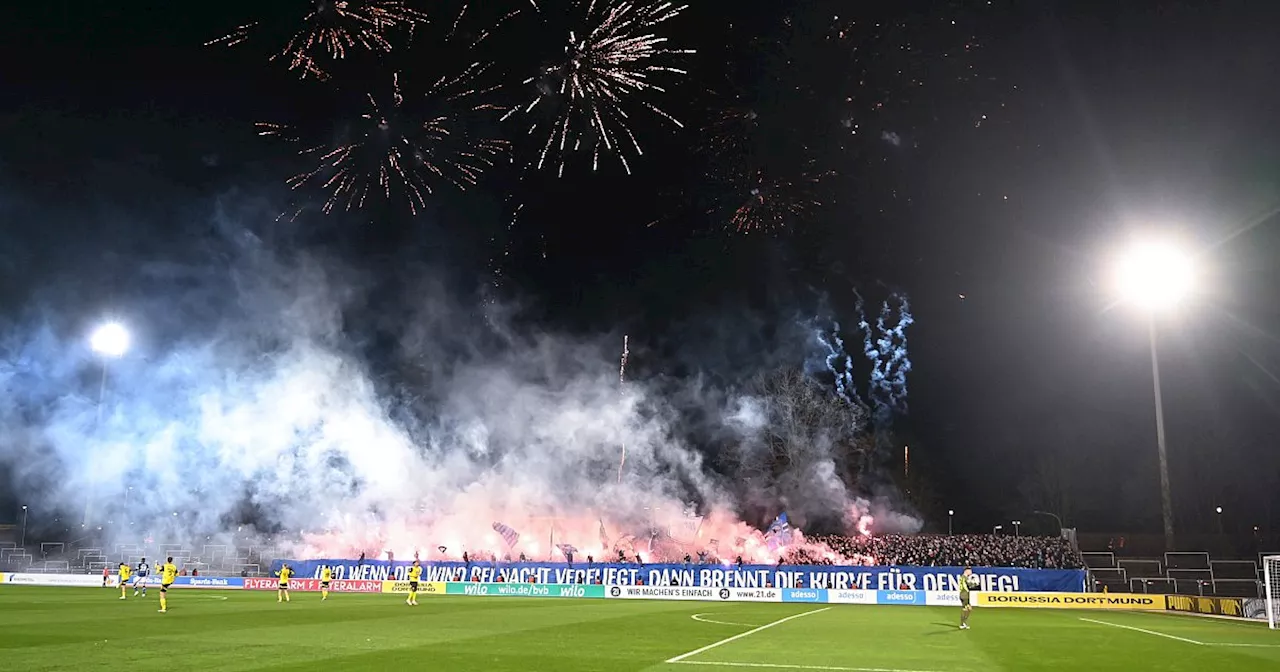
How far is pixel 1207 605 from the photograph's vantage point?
34.4m

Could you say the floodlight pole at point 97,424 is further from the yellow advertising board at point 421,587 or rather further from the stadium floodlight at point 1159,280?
the stadium floodlight at point 1159,280

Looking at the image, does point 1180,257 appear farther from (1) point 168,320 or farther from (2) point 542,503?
(1) point 168,320

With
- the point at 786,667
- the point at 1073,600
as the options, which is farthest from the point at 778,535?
the point at 786,667

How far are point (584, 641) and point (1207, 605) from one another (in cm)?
2871

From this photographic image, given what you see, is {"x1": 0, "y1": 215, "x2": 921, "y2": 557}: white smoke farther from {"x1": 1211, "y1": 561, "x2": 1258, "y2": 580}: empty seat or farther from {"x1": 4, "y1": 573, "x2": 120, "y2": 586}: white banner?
{"x1": 1211, "y1": 561, "x2": 1258, "y2": 580}: empty seat

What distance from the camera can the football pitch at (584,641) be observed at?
1479cm

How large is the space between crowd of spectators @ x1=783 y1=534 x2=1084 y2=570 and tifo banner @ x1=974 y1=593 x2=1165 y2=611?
1761 mm

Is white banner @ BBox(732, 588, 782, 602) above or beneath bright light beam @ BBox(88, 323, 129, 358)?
beneath

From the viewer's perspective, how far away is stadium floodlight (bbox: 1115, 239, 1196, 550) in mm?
31969

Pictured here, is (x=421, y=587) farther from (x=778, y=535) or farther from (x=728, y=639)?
(x=728, y=639)

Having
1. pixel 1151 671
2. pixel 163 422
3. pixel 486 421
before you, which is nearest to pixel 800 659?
pixel 1151 671

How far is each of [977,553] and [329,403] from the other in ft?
146

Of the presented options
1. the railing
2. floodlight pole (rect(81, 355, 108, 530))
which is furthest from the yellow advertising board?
the railing

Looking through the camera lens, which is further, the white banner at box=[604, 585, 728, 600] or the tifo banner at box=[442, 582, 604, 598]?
the tifo banner at box=[442, 582, 604, 598]
